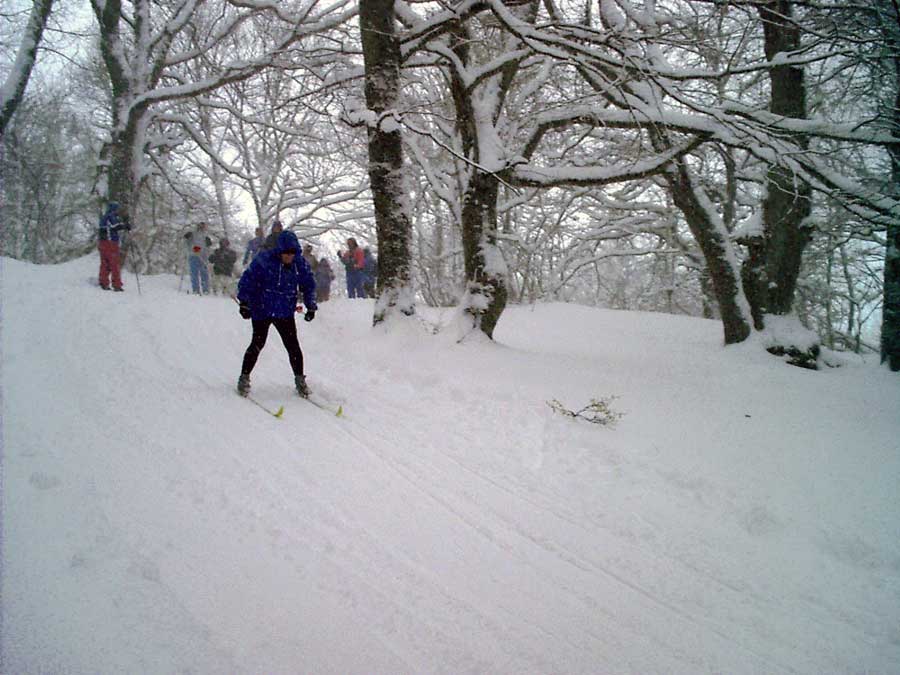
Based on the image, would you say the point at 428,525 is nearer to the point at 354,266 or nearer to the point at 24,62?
the point at 354,266

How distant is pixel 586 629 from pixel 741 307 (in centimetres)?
744

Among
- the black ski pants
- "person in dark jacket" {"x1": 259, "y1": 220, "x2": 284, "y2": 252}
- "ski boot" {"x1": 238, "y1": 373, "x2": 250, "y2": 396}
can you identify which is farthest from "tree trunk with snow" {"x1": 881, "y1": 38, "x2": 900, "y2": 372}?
"ski boot" {"x1": 238, "y1": 373, "x2": 250, "y2": 396}

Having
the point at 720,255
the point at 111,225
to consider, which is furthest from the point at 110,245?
the point at 720,255

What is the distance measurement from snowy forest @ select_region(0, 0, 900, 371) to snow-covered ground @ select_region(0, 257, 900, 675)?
96.8 inches

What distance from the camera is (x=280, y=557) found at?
7.83 ft

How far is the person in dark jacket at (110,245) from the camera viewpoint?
9.83m

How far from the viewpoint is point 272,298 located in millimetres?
4957

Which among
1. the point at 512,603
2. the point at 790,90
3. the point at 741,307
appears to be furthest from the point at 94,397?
the point at 790,90

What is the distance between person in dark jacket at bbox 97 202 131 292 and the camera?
9828mm

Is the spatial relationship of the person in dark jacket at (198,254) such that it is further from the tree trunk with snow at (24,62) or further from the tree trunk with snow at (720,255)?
the tree trunk with snow at (720,255)

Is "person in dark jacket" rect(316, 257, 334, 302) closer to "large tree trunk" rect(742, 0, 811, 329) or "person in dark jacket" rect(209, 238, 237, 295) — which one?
"person in dark jacket" rect(209, 238, 237, 295)

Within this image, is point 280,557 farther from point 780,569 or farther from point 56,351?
point 56,351

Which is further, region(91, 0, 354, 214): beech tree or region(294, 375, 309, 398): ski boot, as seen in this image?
region(91, 0, 354, 214): beech tree

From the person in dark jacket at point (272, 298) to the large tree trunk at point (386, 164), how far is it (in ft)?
6.85
